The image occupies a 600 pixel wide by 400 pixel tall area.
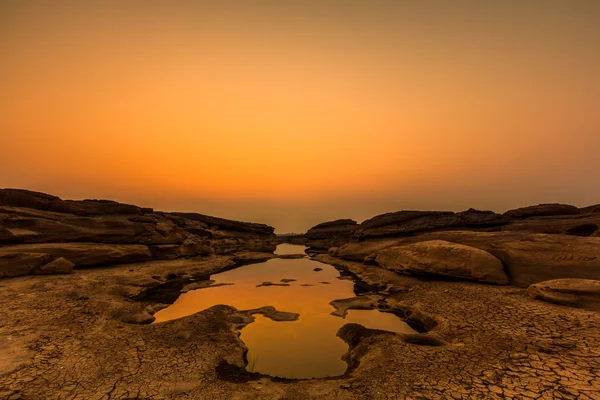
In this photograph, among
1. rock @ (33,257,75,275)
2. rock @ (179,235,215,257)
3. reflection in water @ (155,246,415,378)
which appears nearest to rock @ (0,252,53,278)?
rock @ (33,257,75,275)

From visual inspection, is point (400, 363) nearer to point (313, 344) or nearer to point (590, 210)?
point (313, 344)

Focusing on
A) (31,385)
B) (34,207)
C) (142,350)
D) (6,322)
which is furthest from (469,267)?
(34,207)

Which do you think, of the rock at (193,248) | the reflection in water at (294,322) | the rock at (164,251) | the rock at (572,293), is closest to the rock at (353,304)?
the reflection in water at (294,322)

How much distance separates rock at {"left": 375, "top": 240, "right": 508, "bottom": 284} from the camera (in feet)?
61.7

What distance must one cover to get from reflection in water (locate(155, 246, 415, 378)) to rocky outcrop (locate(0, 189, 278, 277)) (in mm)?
11785

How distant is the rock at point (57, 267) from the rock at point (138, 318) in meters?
12.3

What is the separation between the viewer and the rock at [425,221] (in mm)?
35000

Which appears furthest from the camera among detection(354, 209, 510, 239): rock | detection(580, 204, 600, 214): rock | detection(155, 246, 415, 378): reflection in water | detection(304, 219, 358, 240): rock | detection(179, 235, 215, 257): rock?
detection(304, 219, 358, 240): rock

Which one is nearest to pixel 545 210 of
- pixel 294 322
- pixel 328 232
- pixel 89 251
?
pixel 294 322

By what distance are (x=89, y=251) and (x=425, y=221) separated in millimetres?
40862

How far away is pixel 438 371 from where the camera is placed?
343 inches

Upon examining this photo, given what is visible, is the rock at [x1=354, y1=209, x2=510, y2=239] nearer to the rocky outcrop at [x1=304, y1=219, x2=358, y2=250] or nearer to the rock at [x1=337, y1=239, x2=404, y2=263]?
the rock at [x1=337, y1=239, x2=404, y2=263]

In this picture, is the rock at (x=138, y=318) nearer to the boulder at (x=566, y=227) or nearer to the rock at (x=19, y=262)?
the rock at (x=19, y=262)

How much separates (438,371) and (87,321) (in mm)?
16072
